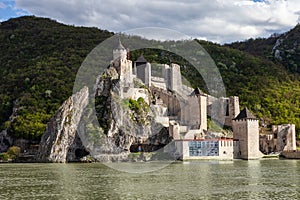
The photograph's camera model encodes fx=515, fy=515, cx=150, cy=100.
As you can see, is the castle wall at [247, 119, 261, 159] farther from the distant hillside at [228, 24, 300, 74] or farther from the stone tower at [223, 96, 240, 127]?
the distant hillside at [228, 24, 300, 74]

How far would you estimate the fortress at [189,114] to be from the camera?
2218 inches

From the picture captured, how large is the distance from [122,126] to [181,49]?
149 feet

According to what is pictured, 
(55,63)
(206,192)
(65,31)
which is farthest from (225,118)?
(65,31)

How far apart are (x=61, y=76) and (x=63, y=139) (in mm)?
24874

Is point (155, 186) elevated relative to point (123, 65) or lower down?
lower down

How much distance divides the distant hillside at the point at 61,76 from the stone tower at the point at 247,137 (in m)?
14.7

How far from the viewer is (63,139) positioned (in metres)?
56.4

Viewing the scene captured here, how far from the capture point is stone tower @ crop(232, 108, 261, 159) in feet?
195

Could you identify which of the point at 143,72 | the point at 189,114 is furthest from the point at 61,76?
the point at 189,114

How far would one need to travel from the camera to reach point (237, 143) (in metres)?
60.1

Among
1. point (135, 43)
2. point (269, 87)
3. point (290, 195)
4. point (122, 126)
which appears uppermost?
point (135, 43)

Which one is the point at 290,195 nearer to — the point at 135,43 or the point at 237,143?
the point at 237,143

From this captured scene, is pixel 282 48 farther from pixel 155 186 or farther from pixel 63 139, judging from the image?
pixel 155 186

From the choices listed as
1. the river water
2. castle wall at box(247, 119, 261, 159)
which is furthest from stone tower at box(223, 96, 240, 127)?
the river water
